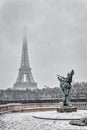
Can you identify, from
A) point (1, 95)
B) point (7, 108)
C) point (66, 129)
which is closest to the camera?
point (66, 129)

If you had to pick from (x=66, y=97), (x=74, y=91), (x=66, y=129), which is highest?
(x=74, y=91)

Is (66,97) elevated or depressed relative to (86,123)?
elevated

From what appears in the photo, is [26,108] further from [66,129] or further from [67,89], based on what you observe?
[66,129]

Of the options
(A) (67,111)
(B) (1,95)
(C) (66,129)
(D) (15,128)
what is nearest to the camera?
(C) (66,129)

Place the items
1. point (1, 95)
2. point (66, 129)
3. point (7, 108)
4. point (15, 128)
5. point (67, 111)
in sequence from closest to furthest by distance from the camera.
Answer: point (66, 129)
point (15, 128)
point (67, 111)
point (7, 108)
point (1, 95)

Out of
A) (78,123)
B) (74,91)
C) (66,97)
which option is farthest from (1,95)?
(78,123)

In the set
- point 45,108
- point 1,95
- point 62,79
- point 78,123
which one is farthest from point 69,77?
point 1,95

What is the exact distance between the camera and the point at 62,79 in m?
70.9

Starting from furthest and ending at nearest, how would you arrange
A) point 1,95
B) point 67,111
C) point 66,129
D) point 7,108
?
point 1,95
point 7,108
point 67,111
point 66,129

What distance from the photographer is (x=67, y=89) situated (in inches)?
2813

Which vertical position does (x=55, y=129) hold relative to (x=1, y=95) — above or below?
below

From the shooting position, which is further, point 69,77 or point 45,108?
point 45,108

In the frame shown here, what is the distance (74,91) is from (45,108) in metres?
120

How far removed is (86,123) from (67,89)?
27.3 meters
